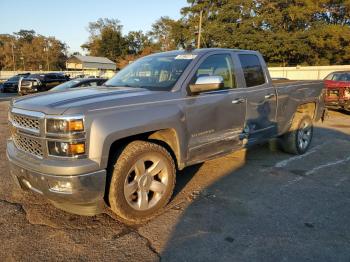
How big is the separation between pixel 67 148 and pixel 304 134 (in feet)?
A: 16.7

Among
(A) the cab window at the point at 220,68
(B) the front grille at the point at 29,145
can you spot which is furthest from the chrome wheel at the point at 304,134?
(B) the front grille at the point at 29,145

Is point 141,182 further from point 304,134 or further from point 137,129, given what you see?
point 304,134

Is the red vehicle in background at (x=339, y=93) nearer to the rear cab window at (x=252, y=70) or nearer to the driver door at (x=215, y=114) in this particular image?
the rear cab window at (x=252, y=70)

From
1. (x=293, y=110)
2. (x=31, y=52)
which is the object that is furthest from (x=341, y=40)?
(x=31, y=52)

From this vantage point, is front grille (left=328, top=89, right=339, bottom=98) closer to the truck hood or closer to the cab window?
the cab window

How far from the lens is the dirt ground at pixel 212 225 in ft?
10.1

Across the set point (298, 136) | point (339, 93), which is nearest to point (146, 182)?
point (298, 136)

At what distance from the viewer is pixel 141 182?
3656mm

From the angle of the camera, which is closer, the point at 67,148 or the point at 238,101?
the point at 67,148

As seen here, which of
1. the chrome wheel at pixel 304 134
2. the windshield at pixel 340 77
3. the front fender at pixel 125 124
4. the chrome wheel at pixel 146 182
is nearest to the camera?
the front fender at pixel 125 124

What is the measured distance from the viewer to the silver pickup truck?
312 cm

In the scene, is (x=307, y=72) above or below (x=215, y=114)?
above

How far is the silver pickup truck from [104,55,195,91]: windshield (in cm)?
2

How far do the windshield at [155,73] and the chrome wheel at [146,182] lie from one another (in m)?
0.91
